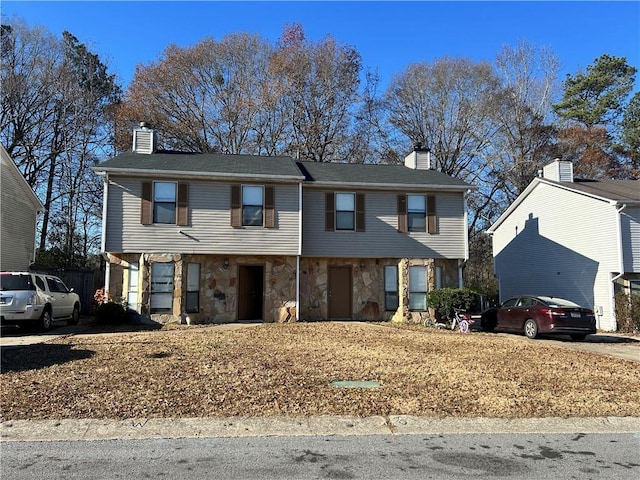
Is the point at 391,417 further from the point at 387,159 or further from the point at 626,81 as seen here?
the point at 626,81

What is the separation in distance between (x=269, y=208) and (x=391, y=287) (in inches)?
209

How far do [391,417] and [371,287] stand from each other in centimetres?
1254

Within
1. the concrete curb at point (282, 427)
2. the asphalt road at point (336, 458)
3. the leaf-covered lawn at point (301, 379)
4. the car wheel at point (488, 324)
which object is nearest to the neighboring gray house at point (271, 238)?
the car wheel at point (488, 324)

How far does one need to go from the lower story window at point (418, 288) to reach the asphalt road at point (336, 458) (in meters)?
12.8

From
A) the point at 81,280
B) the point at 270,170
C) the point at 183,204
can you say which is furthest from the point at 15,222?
the point at 270,170

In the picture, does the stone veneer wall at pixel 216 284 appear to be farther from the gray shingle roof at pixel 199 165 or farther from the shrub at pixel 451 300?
the shrub at pixel 451 300

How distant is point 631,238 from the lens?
17.8 metres

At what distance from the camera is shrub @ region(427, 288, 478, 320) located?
16.4 metres

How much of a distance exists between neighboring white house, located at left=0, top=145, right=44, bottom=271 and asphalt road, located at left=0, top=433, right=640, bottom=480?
17130mm

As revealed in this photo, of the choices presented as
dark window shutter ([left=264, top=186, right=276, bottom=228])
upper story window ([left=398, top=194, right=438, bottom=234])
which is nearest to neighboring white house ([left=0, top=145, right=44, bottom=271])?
dark window shutter ([left=264, top=186, right=276, bottom=228])

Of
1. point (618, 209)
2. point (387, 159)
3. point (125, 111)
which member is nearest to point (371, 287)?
point (618, 209)

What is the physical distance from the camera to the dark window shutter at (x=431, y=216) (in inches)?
727

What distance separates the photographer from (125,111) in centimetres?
2780

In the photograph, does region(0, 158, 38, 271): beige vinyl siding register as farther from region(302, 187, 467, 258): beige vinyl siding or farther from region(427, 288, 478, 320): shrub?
region(427, 288, 478, 320): shrub
